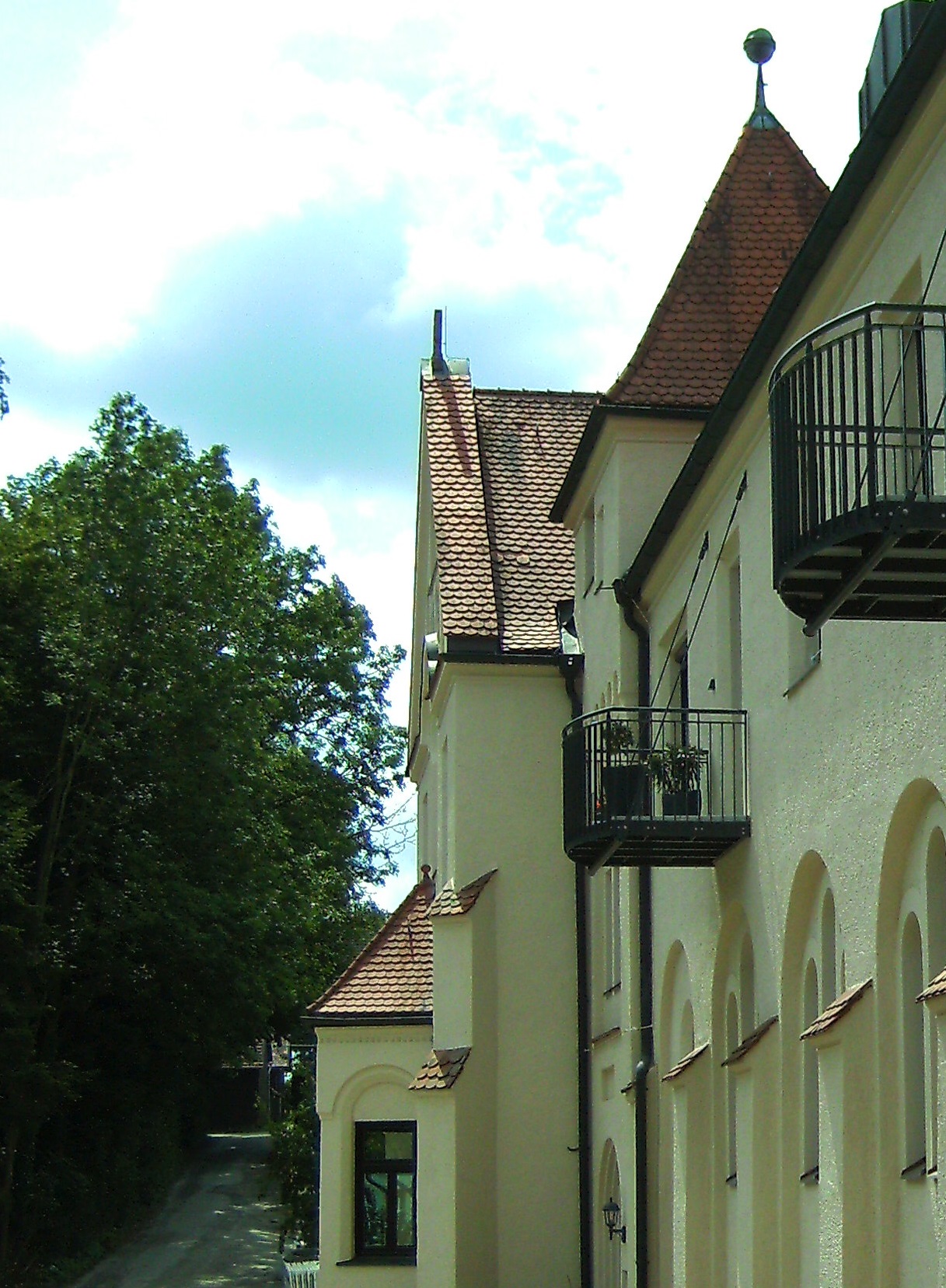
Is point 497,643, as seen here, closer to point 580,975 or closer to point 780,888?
point 580,975

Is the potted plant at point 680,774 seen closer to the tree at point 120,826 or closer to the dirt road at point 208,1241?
the tree at point 120,826

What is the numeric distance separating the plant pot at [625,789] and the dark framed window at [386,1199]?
1281cm

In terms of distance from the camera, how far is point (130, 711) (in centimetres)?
3684

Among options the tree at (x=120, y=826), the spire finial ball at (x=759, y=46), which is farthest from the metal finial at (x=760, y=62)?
the tree at (x=120, y=826)

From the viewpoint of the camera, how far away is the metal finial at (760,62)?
68.8 feet

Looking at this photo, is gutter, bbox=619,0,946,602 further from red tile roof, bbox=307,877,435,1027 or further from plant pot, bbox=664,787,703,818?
red tile roof, bbox=307,877,435,1027

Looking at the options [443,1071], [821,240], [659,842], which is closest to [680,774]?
[659,842]

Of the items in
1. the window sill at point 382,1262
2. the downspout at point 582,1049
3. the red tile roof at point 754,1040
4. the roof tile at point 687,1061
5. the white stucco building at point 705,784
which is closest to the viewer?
the white stucco building at point 705,784

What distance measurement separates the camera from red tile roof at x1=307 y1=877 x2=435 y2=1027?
92.0 feet

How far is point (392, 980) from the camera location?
28.6 metres

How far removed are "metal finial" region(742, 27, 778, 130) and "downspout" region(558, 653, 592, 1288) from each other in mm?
6749

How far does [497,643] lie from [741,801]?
10027 millimetres

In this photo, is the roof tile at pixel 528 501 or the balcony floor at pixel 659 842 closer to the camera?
the balcony floor at pixel 659 842

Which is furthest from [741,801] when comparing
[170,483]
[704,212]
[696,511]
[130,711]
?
[170,483]
